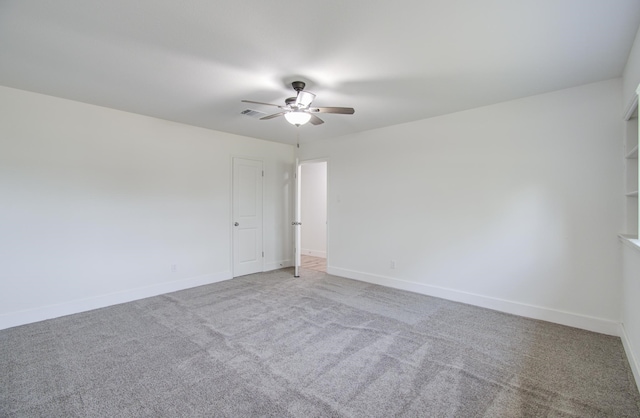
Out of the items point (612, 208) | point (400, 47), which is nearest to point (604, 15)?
point (400, 47)

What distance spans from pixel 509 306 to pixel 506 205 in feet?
3.98

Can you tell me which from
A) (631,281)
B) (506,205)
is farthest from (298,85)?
(631,281)

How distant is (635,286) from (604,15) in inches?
77.6

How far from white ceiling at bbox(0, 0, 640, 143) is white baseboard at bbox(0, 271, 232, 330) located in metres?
2.45

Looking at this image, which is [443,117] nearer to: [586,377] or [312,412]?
[586,377]

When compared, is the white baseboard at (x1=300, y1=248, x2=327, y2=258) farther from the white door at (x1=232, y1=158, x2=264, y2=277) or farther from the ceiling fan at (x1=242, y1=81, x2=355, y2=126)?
the ceiling fan at (x1=242, y1=81, x2=355, y2=126)

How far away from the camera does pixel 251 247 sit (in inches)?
212

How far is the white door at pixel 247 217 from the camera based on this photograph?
16.8 ft

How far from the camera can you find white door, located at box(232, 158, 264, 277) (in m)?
5.12

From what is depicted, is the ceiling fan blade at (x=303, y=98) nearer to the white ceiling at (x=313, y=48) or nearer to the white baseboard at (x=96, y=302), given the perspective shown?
the white ceiling at (x=313, y=48)

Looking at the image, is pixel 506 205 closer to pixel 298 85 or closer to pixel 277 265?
pixel 298 85

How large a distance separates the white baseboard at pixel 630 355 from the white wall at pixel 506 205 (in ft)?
0.61

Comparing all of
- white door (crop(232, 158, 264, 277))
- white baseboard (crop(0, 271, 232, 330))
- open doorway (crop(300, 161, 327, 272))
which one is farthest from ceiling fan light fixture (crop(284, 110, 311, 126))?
open doorway (crop(300, 161, 327, 272))

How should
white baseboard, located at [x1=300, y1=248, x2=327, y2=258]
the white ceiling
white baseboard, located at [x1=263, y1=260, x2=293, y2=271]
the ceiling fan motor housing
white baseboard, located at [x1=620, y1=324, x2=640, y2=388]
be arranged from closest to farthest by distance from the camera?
the white ceiling
white baseboard, located at [x1=620, y1=324, x2=640, y2=388]
the ceiling fan motor housing
white baseboard, located at [x1=263, y1=260, x2=293, y2=271]
white baseboard, located at [x1=300, y1=248, x2=327, y2=258]
